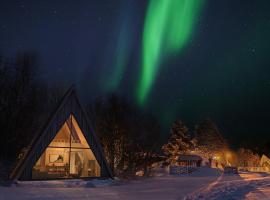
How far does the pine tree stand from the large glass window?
34843mm

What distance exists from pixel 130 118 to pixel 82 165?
12817 mm

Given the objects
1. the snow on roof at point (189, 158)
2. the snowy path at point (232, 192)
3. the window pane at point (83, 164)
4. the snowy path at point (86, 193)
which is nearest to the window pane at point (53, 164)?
the window pane at point (83, 164)

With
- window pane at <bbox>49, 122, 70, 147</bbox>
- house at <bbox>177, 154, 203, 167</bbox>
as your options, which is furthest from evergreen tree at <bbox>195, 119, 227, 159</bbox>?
window pane at <bbox>49, 122, 70, 147</bbox>

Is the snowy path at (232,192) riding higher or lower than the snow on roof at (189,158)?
lower

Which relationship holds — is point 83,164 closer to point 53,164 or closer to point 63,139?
point 53,164

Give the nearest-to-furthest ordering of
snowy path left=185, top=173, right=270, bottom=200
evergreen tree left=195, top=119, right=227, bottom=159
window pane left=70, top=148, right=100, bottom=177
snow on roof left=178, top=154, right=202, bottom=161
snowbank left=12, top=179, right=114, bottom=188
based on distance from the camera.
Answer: snowy path left=185, top=173, right=270, bottom=200, snowbank left=12, top=179, right=114, bottom=188, window pane left=70, top=148, right=100, bottom=177, snow on roof left=178, top=154, right=202, bottom=161, evergreen tree left=195, top=119, right=227, bottom=159

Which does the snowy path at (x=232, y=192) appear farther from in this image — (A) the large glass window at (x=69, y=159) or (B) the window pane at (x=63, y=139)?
(B) the window pane at (x=63, y=139)

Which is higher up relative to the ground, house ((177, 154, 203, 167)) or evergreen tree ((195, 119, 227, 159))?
evergreen tree ((195, 119, 227, 159))

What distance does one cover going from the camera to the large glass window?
24.2m

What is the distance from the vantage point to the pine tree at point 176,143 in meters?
60.7

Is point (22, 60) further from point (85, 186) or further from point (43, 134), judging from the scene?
point (85, 186)

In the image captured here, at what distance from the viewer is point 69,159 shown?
2389cm

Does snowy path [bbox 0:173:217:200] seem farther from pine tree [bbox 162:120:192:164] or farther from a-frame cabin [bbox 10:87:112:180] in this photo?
pine tree [bbox 162:120:192:164]

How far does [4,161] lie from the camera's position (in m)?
29.6
